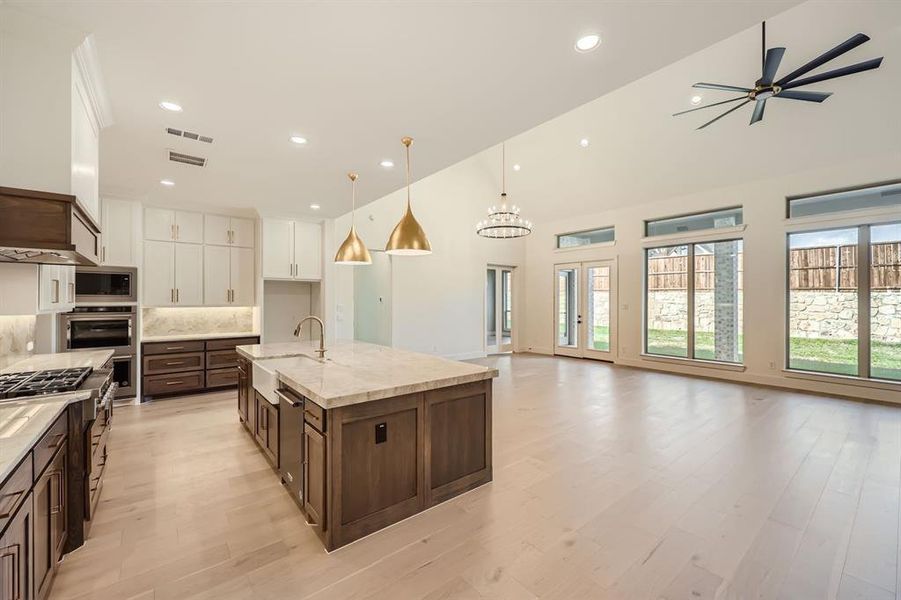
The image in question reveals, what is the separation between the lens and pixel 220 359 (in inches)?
219

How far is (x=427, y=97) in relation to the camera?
261 cm

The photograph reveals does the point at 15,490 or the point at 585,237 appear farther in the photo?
the point at 585,237

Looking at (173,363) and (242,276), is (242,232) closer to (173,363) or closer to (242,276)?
(242,276)

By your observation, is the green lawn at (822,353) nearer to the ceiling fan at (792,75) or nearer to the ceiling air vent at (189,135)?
the ceiling fan at (792,75)

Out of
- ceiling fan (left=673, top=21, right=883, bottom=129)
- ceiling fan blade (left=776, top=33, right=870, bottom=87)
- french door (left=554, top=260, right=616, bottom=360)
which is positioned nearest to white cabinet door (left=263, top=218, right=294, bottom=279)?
ceiling fan (left=673, top=21, right=883, bottom=129)

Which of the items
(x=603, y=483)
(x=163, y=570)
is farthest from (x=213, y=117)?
(x=603, y=483)

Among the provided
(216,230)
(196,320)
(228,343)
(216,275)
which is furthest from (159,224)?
(228,343)

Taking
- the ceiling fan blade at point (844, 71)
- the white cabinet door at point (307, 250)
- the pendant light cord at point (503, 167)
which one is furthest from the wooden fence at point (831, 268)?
the white cabinet door at point (307, 250)

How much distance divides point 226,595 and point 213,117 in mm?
3099

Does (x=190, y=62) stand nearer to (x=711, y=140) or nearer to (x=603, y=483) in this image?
(x=603, y=483)

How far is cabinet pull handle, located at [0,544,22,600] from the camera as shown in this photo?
1.26 m

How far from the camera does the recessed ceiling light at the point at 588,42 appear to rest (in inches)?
77.7

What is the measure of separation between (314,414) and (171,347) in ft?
14.2

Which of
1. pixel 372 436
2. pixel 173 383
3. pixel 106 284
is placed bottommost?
pixel 173 383
